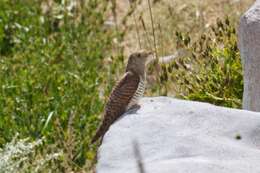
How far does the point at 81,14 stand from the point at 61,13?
0.71ft

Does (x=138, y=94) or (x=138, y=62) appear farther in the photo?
(x=138, y=62)

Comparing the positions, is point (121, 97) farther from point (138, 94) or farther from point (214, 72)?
point (214, 72)

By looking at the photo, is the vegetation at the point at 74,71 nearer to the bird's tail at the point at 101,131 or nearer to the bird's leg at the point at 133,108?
the bird's tail at the point at 101,131

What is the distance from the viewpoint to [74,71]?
860 centimetres

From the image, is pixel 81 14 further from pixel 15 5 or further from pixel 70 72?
pixel 70 72

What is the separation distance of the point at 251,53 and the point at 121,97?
3.14 ft

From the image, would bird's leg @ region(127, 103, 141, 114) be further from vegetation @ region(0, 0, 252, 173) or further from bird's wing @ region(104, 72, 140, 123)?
vegetation @ region(0, 0, 252, 173)

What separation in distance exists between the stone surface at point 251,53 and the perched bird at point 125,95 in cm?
76

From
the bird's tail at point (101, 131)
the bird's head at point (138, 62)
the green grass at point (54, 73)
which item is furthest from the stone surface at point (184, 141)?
the green grass at point (54, 73)

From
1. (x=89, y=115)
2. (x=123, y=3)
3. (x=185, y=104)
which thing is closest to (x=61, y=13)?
(x=123, y=3)

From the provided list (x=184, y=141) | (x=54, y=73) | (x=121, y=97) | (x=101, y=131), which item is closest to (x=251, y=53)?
(x=121, y=97)

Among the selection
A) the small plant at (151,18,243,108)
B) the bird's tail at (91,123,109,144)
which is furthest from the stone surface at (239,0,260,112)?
the bird's tail at (91,123,109,144)

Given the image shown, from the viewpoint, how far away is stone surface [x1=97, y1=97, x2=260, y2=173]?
484 centimetres

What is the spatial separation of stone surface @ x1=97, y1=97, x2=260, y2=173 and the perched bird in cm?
57
